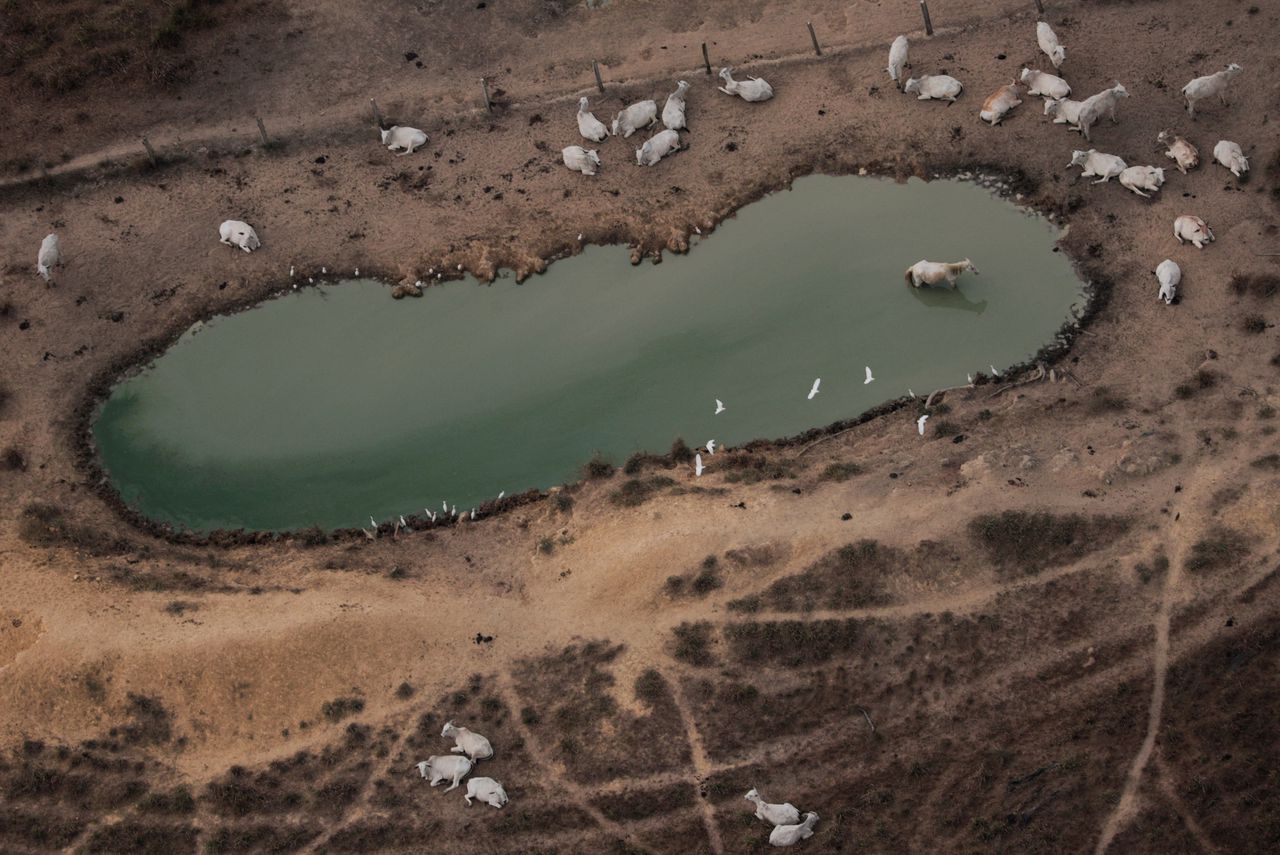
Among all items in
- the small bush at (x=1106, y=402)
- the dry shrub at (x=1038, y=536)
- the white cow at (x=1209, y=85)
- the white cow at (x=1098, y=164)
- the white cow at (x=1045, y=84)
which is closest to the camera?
the dry shrub at (x=1038, y=536)

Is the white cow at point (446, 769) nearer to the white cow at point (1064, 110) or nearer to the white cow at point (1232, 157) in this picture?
the white cow at point (1064, 110)

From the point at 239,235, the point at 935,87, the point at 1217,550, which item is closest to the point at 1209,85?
the point at 935,87

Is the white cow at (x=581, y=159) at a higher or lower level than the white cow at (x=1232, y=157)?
higher

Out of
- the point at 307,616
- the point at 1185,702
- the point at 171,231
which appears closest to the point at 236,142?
the point at 171,231

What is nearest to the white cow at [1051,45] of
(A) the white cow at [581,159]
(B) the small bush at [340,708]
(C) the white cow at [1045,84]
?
(C) the white cow at [1045,84]

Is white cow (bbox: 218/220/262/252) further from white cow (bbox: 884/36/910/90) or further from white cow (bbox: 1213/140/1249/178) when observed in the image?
white cow (bbox: 1213/140/1249/178)

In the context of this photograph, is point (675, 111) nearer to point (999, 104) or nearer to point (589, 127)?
point (589, 127)

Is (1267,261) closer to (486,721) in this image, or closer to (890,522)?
(890,522)
